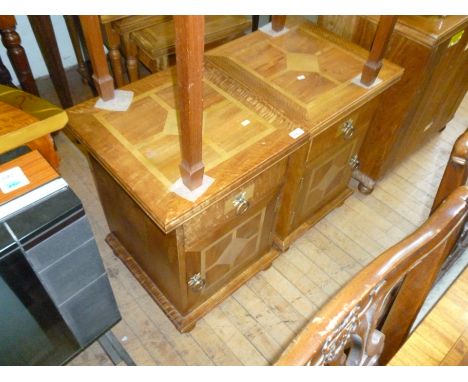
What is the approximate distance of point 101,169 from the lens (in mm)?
1584

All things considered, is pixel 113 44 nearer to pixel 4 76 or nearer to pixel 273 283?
pixel 4 76

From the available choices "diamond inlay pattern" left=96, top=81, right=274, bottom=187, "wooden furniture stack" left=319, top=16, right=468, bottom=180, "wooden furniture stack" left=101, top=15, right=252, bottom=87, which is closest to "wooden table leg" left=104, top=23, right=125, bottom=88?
"wooden furniture stack" left=101, top=15, right=252, bottom=87

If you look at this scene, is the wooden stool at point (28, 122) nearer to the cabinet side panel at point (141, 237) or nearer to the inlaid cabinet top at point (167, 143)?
the inlaid cabinet top at point (167, 143)

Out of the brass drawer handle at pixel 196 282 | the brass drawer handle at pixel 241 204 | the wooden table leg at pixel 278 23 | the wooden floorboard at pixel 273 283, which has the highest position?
the wooden table leg at pixel 278 23

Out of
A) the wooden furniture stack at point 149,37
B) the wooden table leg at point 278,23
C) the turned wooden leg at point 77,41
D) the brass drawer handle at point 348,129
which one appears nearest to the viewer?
the brass drawer handle at point 348,129

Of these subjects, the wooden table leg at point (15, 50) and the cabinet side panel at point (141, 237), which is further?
the wooden table leg at point (15, 50)

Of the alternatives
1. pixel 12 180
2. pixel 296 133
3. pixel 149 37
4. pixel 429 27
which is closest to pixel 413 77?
pixel 429 27

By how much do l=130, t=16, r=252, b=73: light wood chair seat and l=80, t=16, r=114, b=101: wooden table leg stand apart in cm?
68

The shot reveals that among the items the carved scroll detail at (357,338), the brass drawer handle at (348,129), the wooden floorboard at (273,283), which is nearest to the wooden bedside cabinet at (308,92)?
the brass drawer handle at (348,129)

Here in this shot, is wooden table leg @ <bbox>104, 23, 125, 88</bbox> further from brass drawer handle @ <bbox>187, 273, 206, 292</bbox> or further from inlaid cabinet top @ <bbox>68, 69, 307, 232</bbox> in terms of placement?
brass drawer handle @ <bbox>187, 273, 206, 292</bbox>

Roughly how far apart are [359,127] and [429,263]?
40.5 inches

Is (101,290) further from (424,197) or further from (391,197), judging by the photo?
(424,197)

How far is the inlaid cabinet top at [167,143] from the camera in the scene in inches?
51.2

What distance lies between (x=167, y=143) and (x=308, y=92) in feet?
2.03
